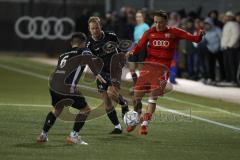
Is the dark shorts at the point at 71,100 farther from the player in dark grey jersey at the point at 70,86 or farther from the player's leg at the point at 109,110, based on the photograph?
the player's leg at the point at 109,110

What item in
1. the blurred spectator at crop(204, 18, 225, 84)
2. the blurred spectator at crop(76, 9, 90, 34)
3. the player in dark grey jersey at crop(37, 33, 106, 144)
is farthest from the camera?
the blurred spectator at crop(76, 9, 90, 34)

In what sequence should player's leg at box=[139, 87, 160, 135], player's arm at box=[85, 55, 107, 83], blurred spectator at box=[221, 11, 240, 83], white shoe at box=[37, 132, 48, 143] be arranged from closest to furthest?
1. white shoe at box=[37, 132, 48, 143]
2. player's arm at box=[85, 55, 107, 83]
3. player's leg at box=[139, 87, 160, 135]
4. blurred spectator at box=[221, 11, 240, 83]

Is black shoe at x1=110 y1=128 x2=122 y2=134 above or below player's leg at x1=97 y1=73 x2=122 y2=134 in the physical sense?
below

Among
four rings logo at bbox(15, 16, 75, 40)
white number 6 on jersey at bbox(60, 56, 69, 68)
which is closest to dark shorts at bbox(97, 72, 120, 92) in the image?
white number 6 on jersey at bbox(60, 56, 69, 68)

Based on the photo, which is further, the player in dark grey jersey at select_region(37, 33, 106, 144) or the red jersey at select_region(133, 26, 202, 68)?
the red jersey at select_region(133, 26, 202, 68)

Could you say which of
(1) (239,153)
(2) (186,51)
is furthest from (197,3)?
(1) (239,153)

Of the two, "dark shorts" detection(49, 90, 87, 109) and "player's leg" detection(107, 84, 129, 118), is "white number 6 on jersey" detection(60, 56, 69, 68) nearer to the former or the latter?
"dark shorts" detection(49, 90, 87, 109)

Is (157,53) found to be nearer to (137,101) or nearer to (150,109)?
(150,109)

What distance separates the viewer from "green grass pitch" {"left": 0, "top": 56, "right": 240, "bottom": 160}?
11430 millimetres

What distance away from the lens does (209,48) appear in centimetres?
2458

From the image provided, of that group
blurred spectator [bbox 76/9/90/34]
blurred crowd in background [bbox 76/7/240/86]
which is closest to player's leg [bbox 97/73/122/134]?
blurred crowd in background [bbox 76/7/240/86]

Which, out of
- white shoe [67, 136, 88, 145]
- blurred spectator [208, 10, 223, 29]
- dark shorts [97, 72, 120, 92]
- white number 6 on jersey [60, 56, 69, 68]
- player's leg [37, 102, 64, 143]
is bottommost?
blurred spectator [208, 10, 223, 29]

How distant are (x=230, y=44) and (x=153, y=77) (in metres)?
9.48

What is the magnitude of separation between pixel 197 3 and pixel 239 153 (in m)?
19.0
